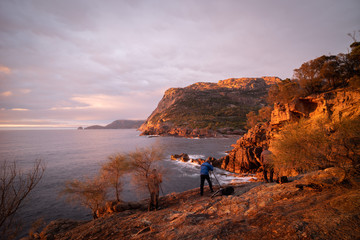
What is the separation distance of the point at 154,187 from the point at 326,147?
9762mm

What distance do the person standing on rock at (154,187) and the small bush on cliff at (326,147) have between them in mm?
7768

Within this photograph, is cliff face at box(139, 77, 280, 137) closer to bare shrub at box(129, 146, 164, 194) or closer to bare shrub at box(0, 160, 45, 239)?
bare shrub at box(129, 146, 164, 194)

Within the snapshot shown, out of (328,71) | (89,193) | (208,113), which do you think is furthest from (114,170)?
(208,113)

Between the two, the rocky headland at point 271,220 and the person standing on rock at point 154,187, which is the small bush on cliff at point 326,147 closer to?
the rocky headland at point 271,220

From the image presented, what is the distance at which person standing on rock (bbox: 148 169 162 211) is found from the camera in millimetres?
10144

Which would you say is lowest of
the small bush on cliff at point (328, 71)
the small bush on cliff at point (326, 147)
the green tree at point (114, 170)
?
the green tree at point (114, 170)

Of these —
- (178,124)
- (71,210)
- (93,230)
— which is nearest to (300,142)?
(93,230)

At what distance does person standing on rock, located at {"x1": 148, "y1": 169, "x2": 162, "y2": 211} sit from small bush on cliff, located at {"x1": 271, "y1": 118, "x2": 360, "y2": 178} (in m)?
7.77

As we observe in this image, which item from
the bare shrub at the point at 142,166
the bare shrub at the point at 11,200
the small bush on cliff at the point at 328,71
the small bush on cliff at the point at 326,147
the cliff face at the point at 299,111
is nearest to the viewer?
the bare shrub at the point at 11,200

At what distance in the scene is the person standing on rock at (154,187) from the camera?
10.1 m

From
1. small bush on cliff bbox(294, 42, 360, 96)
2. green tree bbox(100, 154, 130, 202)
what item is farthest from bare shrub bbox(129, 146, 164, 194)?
small bush on cliff bbox(294, 42, 360, 96)

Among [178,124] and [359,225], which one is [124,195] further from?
[178,124]

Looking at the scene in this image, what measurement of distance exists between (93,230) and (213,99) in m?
129

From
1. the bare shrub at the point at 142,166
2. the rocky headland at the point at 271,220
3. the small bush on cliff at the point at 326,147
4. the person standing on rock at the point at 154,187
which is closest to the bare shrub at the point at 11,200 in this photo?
the rocky headland at the point at 271,220
